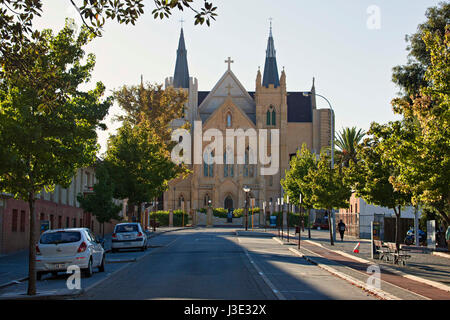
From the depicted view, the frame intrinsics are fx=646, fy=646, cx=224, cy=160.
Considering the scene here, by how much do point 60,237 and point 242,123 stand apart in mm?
74714

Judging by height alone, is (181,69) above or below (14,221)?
above

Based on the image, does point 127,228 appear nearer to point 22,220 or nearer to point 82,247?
point 22,220

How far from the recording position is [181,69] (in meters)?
103

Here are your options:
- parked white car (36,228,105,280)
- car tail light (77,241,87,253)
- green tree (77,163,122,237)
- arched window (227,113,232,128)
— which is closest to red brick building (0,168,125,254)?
green tree (77,163,122,237)

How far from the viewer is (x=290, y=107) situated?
4141 inches

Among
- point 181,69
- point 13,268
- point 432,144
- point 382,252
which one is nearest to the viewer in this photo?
point 432,144

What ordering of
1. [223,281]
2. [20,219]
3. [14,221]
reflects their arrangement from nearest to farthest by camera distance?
[223,281] → [14,221] → [20,219]

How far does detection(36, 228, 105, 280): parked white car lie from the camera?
1855 cm

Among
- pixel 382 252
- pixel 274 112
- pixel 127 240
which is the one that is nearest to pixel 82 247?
pixel 382 252

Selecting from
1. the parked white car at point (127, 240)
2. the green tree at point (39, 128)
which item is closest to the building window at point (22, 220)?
the parked white car at point (127, 240)

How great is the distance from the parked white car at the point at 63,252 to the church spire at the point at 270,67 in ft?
270

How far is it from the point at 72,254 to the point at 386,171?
14.4 meters
